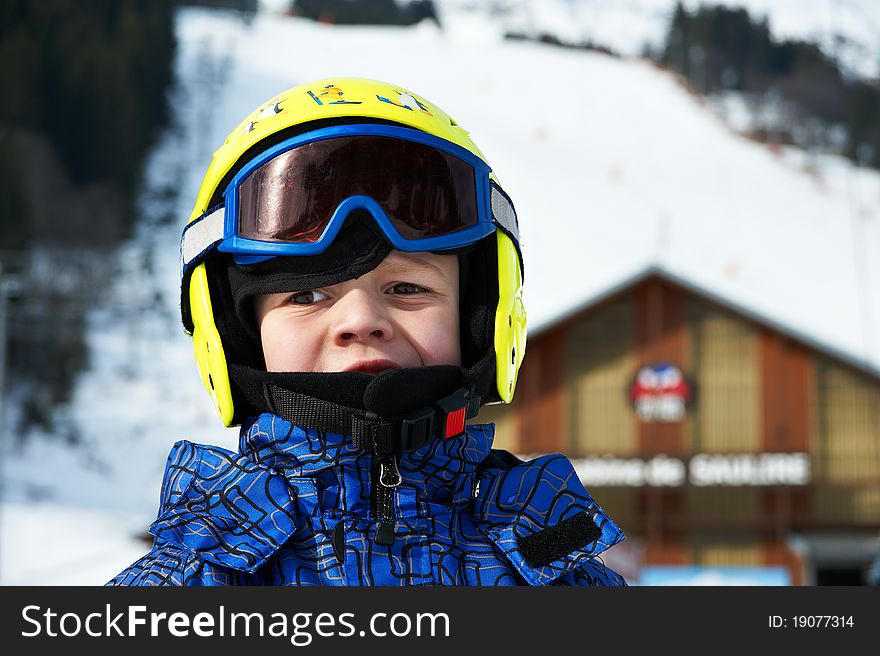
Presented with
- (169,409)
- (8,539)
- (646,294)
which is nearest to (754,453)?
(646,294)

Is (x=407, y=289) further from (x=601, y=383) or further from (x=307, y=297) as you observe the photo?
(x=601, y=383)

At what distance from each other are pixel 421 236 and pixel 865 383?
24497 mm

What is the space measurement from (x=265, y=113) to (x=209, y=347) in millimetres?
514

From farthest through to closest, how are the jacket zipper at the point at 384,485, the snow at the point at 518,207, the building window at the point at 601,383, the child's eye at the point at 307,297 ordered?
the snow at the point at 518,207 < the building window at the point at 601,383 < the child's eye at the point at 307,297 < the jacket zipper at the point at 384,485

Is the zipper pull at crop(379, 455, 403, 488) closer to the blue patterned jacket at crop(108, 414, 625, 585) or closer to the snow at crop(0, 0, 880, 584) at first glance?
the blue patterned jacket at crop(108, 414, 625, 585)

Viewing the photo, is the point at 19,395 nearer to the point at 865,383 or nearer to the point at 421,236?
the point at 865,383

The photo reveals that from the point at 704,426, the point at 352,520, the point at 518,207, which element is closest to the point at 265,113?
the point at 352,520

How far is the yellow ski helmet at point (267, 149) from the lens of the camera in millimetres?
2434

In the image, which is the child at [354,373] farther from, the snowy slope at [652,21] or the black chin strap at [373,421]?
the snowy slope at [652,21]

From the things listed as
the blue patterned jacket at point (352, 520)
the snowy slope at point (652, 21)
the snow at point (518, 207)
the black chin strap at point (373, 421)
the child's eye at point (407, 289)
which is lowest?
the blue patterned jacket at point (352, 520)

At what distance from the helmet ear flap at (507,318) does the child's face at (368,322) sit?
0.67 ft

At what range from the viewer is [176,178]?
60.3 metres

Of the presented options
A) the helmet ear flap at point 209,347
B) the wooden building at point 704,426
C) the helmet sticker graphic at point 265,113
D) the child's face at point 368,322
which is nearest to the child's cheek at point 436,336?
the child's face at point 368,322

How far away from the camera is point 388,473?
2.15 meters
